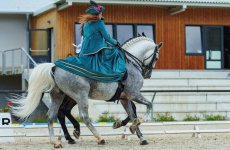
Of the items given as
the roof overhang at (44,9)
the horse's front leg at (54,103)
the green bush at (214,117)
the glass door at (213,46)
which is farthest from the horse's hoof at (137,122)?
the glass door at (213,46)

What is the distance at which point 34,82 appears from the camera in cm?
1463

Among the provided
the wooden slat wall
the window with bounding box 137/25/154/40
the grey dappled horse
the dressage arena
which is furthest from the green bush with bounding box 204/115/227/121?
the grey dappled horse

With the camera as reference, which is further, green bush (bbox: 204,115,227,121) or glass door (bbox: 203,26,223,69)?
glass door (bbox: 203,26,223,69)

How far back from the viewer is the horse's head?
15.5 m

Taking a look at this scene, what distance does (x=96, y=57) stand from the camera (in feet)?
48.1

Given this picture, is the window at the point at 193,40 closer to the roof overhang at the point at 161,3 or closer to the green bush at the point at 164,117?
the roof overhang at the point at 161,3

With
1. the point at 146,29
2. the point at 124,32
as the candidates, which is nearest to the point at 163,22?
the point at 146,29

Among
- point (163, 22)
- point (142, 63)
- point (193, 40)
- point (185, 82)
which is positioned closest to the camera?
point (142, 63)

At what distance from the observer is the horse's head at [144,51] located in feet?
50.9

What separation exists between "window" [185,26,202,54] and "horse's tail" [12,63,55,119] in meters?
14.9

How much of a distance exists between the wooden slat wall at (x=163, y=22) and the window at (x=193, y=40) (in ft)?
0.90

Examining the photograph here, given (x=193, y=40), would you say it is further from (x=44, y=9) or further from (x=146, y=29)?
(x=44, y=9)

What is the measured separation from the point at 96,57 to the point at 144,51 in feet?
4.61

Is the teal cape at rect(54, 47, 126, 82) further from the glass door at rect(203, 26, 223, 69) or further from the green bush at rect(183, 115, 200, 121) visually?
the glass door at rect(203, 26, 223, 69)
